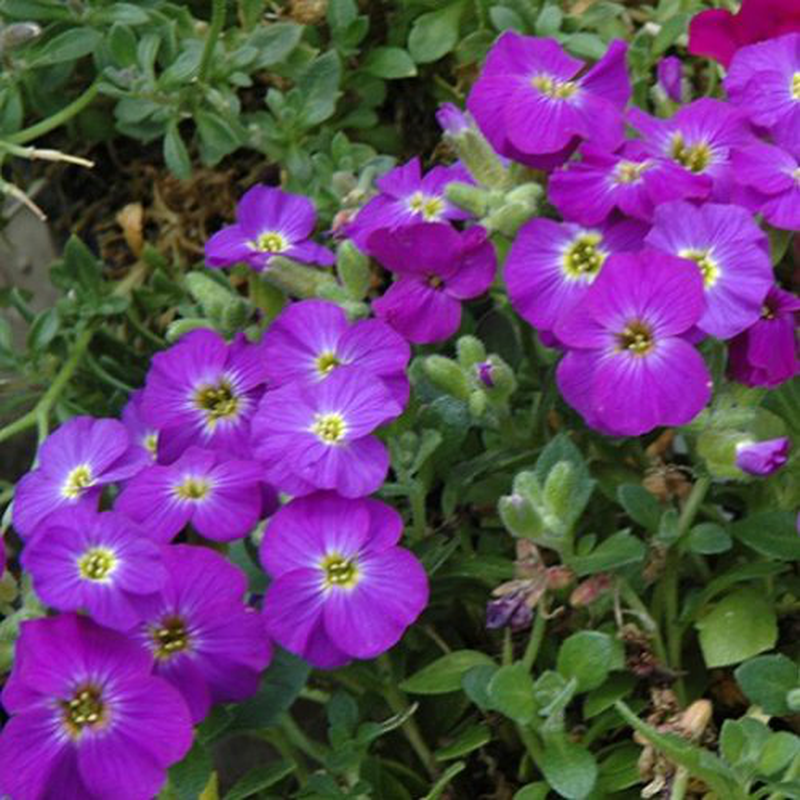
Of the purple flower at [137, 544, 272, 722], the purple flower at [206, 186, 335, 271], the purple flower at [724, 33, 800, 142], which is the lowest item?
the purple flower at [137, 544, 272, 722]

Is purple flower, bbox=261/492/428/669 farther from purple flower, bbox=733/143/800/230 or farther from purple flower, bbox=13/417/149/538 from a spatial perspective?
purple flower, bbox=733/143/800/230

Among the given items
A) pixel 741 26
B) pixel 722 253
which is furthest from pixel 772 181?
pixel 741 26

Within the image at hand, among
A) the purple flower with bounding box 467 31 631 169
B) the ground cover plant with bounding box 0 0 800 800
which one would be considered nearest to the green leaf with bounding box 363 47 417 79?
the ground cover plant with bounding box 0 0 800 800

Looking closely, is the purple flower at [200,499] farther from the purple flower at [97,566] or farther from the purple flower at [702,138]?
the purple flower at [702,138]

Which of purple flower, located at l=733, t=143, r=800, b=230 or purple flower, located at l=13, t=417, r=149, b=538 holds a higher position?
purple flower, located at l=733, t=143, r=800, b=230

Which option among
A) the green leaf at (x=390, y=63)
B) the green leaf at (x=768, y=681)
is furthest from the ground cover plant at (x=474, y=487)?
the green leaf at (x=390, y=63)

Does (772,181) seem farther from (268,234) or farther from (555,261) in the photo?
(268,234)
